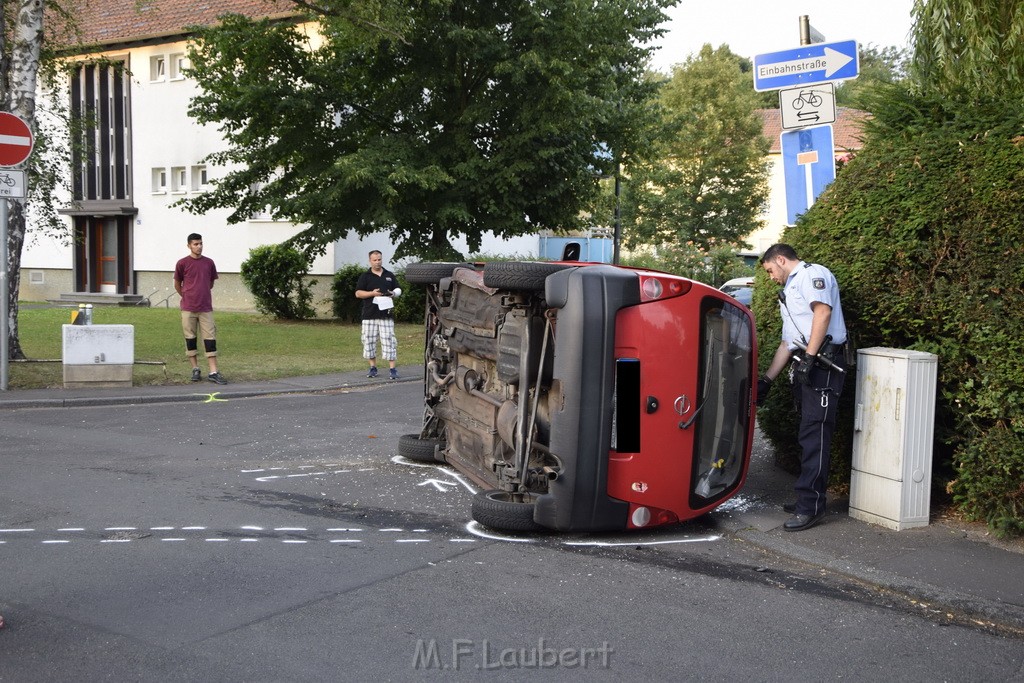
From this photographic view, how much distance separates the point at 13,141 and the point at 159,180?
24.5 metres

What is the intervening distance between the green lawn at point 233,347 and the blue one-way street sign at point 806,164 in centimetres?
857

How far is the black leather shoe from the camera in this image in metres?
6.51

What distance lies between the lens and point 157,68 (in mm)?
35844

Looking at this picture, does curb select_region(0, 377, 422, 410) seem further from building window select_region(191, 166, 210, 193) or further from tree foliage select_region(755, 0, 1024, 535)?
building window select_region(191, 166, 210, 193)

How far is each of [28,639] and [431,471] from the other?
4.22 m

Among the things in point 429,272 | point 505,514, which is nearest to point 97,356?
point 429,272

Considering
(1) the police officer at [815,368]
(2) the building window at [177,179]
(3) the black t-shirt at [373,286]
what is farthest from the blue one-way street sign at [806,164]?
(2) the building window at [177,179]

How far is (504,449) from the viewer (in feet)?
22.8

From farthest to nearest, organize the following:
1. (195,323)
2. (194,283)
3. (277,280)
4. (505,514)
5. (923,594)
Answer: (277,280), (195,323), (194,283), (505,514), (923,594)

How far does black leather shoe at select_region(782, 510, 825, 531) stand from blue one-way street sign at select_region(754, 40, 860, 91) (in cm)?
406

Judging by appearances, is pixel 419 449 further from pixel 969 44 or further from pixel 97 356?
pixel 97 356

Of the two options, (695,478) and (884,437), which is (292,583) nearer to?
(695,478)

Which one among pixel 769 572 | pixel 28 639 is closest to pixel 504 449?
pixel 769 572

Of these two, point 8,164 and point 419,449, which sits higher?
point 8,164
